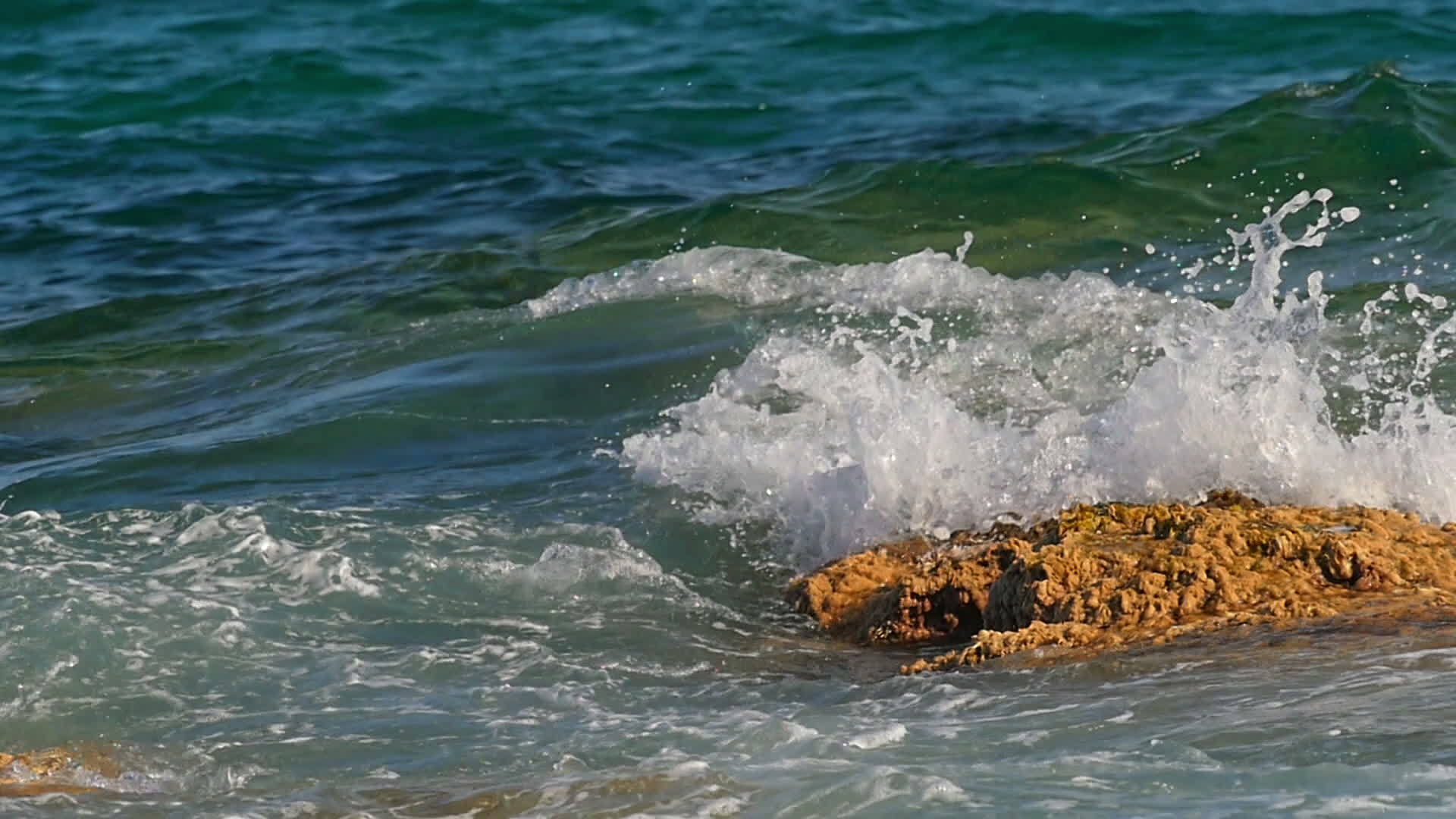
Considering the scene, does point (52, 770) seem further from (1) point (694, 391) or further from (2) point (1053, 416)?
(1) point (694, 391)

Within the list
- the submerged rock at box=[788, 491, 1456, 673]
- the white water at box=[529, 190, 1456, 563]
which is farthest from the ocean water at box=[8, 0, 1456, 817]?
the submerged rock at box=[788, 491, 1456, 673]

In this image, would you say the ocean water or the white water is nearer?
the ocean water

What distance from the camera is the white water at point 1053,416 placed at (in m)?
4.93

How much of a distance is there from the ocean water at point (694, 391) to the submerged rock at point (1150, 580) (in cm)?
16

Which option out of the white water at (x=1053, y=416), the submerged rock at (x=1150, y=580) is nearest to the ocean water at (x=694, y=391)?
the white water at (x=1053, y=416)

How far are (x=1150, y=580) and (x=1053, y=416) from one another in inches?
49.3

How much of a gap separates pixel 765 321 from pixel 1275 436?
316cm

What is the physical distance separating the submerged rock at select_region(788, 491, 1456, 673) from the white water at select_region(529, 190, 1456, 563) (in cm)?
24

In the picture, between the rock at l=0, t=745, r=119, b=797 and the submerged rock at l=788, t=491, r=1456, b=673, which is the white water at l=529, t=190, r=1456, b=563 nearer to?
the submerged rock at l=788, t=491, r=1456, b=673

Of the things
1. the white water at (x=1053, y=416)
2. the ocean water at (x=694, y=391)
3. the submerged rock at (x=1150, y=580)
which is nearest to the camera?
the ocean water at (x=694, y=391)

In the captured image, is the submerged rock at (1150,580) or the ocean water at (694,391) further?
the submerged rock at (1150,580)

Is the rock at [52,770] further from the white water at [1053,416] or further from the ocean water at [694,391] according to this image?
the white water at [1053,416]

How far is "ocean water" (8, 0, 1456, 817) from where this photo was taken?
12.4 feet

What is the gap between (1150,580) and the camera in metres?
4.34
